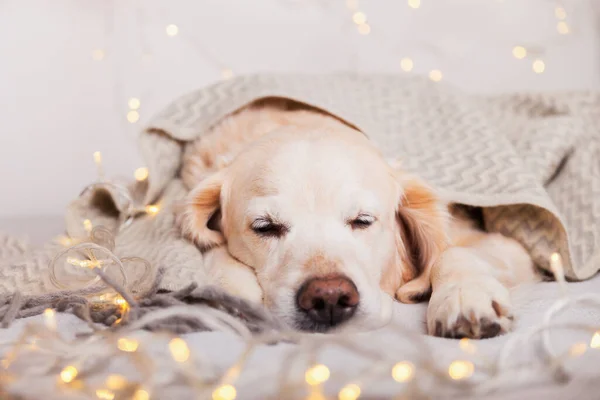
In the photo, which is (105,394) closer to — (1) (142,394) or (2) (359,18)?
(1) (142,394)

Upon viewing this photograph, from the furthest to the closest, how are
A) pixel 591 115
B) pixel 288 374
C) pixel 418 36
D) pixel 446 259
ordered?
pixel 418 36
pixel 591 115
pixel 446 259
pixel 288 374

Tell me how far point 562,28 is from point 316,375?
3064 mm

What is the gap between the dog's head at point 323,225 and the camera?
139 cm

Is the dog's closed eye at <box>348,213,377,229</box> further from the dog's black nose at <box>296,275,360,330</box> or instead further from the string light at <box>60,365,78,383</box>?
the string light at <box>60,365,78,383</box>

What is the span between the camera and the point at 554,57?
3.46 metres

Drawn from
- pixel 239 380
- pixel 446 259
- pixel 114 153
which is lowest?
pixel 114 153

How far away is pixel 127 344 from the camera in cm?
106

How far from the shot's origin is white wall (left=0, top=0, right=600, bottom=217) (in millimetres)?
3141

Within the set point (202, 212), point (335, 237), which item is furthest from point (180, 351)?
point (202, 212)

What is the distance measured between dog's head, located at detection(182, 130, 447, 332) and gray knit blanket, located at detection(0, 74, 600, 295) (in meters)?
0.12

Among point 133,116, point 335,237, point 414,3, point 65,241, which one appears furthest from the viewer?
point 414,3

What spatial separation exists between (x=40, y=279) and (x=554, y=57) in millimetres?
2924

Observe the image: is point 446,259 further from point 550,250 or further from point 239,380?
point 239,380

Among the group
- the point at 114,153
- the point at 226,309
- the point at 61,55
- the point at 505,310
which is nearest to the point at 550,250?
the point at 505,310
